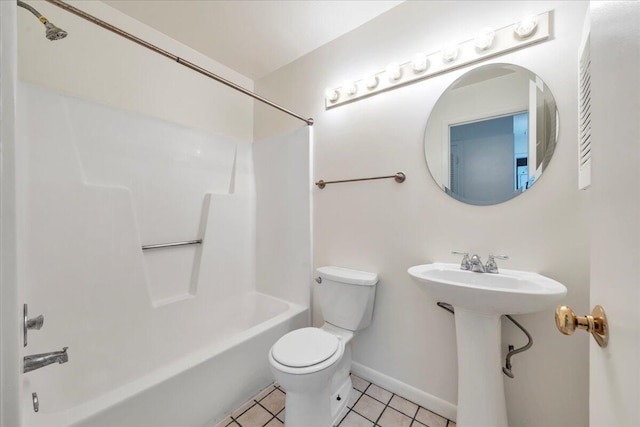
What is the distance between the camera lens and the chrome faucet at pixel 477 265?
1.19 metres

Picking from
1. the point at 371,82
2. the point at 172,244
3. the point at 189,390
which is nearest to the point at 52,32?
the point at 172,244

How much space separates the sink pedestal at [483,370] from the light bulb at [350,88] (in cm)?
145

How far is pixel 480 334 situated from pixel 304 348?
82 centimetres

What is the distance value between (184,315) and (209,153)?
49.3 inches

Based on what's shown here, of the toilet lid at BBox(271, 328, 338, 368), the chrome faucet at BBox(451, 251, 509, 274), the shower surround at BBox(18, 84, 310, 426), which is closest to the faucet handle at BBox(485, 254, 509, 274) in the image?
the chrome faucet at BBox(451, 251, 509, 274)

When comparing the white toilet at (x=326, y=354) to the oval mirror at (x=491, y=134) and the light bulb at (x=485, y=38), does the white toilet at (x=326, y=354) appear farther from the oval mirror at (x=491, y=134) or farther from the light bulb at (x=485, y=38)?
the light bulb at (x=485, y=38)

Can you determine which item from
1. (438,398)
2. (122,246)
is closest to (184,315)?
(122,246)

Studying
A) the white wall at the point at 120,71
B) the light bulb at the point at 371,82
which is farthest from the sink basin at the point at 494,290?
the white wall at the point at 120,71

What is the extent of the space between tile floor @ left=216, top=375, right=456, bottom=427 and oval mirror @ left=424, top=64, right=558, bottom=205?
121 centimetres

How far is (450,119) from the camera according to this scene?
1360 millimetres

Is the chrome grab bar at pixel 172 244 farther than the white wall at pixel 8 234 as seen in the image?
Yes

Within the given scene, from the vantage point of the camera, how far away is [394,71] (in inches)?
59.2

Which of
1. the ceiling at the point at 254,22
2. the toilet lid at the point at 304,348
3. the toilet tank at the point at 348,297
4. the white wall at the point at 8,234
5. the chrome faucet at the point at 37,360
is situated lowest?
the toilet lid at the point at 304,348

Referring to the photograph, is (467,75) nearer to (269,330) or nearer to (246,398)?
(269,330)
